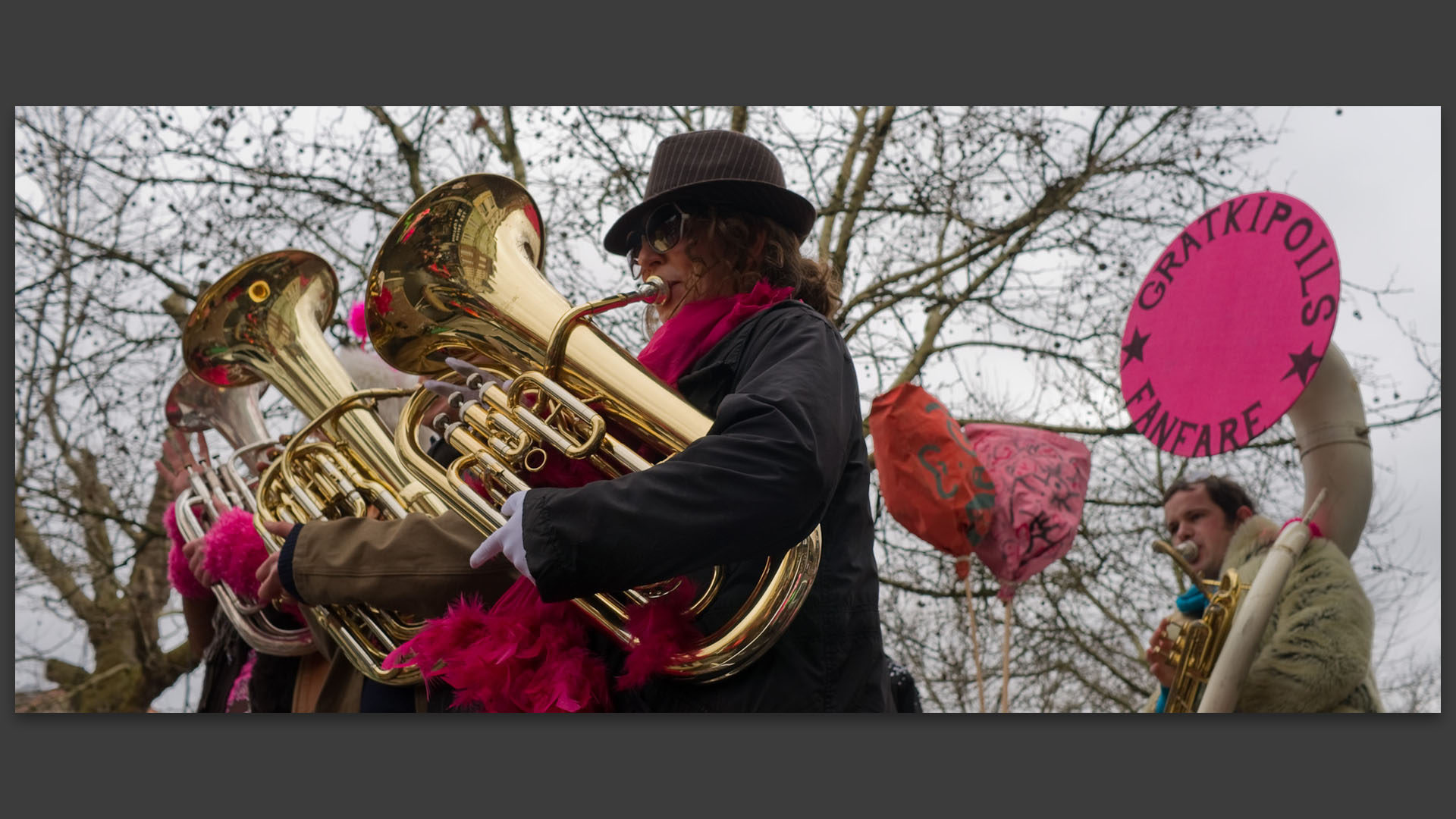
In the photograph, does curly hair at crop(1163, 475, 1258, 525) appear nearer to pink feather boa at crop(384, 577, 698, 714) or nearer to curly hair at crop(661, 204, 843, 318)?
curly hair at crop(661, 204, 843, 318)

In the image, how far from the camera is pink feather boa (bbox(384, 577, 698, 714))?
5.67 ft

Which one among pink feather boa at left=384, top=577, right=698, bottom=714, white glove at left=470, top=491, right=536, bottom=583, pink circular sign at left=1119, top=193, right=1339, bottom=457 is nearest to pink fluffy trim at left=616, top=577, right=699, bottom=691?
pink feather boa at left=384, top=577, right=698, bottom=714

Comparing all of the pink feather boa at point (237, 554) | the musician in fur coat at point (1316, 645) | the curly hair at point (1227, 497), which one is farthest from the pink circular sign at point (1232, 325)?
the pink feather boa at point (237, 554)

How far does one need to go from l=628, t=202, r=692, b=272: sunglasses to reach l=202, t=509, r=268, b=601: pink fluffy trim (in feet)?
3.33

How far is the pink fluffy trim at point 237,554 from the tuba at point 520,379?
52 cm

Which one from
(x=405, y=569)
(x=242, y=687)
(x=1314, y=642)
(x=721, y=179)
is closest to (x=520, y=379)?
(x=405, y=569)

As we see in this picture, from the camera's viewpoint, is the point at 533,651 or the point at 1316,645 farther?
the point at 1316,645

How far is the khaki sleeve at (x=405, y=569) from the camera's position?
1.90 meters

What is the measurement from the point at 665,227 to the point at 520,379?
0.39 meters

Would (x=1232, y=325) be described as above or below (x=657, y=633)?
above

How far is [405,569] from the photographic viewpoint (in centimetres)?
192

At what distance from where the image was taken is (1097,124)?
5.12m

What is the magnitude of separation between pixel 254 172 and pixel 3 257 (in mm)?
1799

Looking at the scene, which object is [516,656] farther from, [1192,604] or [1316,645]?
[1192,604]
